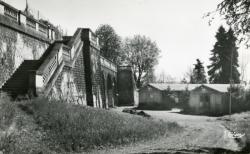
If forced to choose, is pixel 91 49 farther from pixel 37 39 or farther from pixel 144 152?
pixel 144 152

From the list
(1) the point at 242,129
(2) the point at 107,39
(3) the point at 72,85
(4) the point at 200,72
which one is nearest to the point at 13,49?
(3) the point at 72,85

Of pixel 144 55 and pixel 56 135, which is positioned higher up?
pixel 144 55

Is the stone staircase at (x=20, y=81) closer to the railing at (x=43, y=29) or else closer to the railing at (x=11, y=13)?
the railing at (x=11, y=13)

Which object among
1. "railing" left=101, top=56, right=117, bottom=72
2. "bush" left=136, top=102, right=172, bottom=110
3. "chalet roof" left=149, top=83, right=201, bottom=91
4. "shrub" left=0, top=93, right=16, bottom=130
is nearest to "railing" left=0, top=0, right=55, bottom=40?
"shrub" left=0, top=93, right=16, bottom=130

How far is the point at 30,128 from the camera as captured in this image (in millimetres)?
11594

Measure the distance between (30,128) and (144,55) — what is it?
6305cm

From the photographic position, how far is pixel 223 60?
202ft

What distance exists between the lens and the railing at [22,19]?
16559 mm

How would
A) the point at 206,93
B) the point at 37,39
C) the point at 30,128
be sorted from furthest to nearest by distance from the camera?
the point at 206,93, the point at 37,39, the point at 30,128

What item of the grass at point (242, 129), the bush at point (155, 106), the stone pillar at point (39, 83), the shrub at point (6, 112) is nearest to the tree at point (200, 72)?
the bush at point (155, 106)

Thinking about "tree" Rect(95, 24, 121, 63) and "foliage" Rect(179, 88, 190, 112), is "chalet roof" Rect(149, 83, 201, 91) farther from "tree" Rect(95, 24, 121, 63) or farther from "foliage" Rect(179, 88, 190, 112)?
"tree" Rect(95, 24, 121, 63)

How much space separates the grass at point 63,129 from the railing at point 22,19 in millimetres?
5978

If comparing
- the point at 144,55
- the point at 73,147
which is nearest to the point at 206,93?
the point at 144,55

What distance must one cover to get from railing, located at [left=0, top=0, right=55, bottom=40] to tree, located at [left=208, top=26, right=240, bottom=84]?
45928 millimetres
